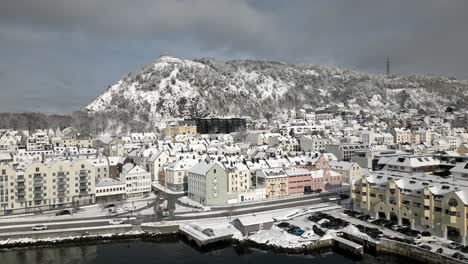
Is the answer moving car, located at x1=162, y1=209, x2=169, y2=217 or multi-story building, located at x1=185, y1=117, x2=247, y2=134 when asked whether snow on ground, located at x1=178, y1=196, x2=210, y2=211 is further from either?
multi-story building, located at x1=185, y1=117, x2=247, y2=134

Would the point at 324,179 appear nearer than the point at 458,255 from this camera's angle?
No

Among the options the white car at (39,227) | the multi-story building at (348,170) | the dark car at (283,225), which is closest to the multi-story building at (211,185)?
the dark car at (283,225)

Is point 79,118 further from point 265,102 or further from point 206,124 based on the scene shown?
point 265,102

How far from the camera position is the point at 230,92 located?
153 metres

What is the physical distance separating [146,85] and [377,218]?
119068 mm

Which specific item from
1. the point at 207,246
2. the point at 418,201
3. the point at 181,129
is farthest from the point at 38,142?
the point at 418,201

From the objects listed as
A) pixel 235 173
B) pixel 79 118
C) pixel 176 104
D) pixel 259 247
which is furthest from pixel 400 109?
pixel 259 247

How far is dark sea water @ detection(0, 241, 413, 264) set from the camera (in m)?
29.7

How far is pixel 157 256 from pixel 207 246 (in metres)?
4.20

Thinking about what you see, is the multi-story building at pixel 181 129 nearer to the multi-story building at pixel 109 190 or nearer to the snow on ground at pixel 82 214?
the multi-story building at pixel 109 190

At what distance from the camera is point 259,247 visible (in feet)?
105

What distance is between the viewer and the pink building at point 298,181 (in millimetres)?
48812

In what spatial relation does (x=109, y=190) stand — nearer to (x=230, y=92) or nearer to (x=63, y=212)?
(x=63, y=212)

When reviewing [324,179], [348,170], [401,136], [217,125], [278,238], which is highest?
[217,125]
